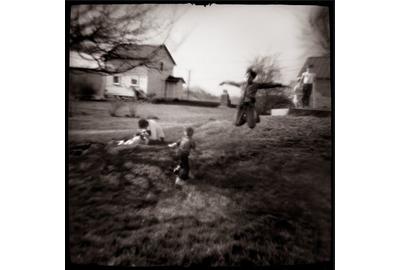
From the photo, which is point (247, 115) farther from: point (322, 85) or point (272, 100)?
point (322, 85)

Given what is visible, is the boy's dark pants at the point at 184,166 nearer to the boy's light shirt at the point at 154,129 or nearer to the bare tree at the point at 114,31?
the boy's light shirt at the point at 154,129

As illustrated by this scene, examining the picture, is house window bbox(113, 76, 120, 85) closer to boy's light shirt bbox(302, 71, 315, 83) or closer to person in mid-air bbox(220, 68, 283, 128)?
person in mid-air bbox(220, 68, 283, 128)

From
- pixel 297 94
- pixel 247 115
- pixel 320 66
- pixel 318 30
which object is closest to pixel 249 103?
pixel 247 115

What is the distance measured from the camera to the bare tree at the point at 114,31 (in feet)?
8.66

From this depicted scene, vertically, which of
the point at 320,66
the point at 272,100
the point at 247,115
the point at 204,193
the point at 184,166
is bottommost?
the point at 204,193

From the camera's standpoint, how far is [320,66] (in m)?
2.73

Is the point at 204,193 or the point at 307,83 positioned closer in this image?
the point at 204,193

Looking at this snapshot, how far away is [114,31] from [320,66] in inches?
56.8

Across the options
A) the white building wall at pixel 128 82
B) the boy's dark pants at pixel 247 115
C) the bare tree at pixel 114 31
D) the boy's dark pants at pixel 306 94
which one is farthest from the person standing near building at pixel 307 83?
the white building wall at pixel 128 82

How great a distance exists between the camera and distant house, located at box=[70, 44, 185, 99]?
2.68 metres

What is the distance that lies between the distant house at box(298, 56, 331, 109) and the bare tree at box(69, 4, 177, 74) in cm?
105

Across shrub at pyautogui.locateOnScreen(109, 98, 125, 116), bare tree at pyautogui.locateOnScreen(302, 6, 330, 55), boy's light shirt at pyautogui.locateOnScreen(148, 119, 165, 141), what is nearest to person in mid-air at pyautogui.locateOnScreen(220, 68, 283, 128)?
bare tree at pyautogui.locateOnScreen(302, 6, 330, 55)

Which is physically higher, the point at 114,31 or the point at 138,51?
the point at 114,31

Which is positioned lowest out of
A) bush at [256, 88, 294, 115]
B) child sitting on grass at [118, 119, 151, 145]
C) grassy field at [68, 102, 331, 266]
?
Result: grassy field at [68, 102, 331, 266]
